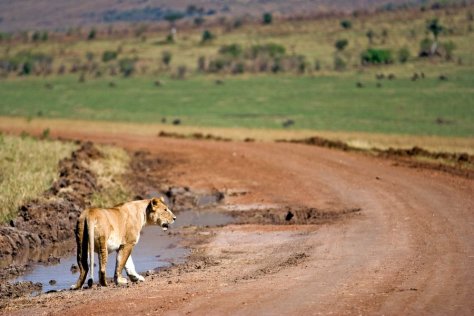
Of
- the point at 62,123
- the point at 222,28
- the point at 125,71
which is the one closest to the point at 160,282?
the point at 62,123

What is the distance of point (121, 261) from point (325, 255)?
9.38 feet

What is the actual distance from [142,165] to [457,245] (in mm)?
14360

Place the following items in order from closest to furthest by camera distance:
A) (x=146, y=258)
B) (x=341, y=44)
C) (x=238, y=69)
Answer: (x=146, y=258) < (x=238, y=69) < (x=341, y=44)

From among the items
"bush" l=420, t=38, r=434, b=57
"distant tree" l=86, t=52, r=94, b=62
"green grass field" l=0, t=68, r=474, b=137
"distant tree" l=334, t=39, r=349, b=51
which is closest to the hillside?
"distant tree" l=86, t=52, r=94, b=62

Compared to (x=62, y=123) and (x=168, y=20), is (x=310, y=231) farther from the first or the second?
(x=168, y=20)

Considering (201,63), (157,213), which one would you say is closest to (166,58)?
(201,63)

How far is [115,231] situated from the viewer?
1295 cm

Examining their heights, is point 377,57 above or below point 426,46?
below

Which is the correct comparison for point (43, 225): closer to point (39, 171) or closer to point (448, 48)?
point (39, 171)

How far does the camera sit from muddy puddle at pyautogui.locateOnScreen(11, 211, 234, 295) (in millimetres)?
14258

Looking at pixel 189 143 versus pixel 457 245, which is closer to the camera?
pixel 457 245

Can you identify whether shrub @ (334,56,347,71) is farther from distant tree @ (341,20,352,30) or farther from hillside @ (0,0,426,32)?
hillside @ (0,0,426,32)

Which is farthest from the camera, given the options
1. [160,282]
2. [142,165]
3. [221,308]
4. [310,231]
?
[142,165]

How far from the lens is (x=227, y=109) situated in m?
49.6
